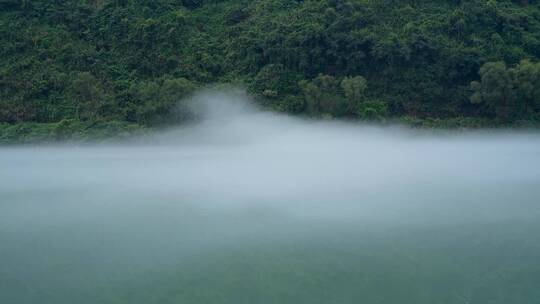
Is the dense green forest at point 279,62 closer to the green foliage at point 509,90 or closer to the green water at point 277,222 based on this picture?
the green foliage at point 509,90

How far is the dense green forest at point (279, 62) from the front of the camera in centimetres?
2078

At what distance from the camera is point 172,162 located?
1881 cm

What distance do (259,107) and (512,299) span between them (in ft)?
41.7

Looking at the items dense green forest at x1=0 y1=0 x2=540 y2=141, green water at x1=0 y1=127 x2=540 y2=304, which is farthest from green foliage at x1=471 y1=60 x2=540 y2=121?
green water at x1=0 y1=127 x2=540 y2=304

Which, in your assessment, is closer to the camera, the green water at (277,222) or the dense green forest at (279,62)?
the green water at (277,222)

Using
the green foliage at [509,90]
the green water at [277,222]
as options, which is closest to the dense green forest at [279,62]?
the green foliage at [509,90]

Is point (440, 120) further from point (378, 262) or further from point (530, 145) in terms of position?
point (378, 262)

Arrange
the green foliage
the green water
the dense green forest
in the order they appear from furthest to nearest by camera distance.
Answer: the dense green forest → the green foliage → the green water

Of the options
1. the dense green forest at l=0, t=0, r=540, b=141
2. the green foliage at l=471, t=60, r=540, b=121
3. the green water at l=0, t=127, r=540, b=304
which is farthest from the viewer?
the dense green forest at l=0, t=0, r=540, b=141

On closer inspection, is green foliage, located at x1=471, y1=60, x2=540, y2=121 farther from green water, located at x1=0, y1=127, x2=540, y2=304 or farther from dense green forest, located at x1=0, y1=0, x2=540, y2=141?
green water, located at x1=0, y1=127, x2=540, y2=304

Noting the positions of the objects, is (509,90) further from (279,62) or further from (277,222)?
(277,222)

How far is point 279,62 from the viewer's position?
2214 centimetres

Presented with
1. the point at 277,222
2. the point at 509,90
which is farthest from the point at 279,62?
the point at 277,222

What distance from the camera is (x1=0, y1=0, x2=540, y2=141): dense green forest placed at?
2078 centimetres
